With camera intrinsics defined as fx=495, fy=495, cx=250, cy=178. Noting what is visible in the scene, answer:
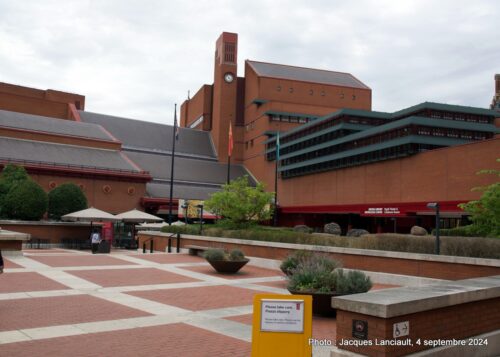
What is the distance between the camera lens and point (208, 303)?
12305 mm

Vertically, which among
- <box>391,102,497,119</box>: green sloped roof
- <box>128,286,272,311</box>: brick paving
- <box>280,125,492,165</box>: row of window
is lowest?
<box>128,286,272,311</box>: brick paving

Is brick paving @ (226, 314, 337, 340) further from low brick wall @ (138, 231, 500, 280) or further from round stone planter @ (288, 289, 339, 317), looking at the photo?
low brick wall @ (138, 231, 500, 280)

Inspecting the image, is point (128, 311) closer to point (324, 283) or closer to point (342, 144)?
point (324, 283)

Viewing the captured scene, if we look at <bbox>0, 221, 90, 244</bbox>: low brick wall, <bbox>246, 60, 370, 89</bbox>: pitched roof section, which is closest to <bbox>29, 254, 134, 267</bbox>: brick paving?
<bbox>0, 221, 90, 244</bbox>: low brick wall

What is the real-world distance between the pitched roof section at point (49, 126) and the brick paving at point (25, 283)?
4579 cm

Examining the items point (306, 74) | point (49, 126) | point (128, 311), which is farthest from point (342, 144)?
point (128, 311)

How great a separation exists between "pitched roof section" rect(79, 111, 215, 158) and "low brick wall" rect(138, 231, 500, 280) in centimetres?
5829

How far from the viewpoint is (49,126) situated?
6197 centimetres

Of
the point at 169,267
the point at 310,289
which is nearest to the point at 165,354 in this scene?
the point at 310,289

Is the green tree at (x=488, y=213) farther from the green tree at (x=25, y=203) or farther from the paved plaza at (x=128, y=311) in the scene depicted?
the green tree at (x=25, y=203)

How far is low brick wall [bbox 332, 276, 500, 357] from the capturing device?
5.84m

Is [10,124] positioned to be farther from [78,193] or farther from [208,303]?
[208,303]

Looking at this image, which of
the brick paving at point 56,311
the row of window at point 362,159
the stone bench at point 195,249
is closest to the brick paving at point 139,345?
the brick paving at point 56,311

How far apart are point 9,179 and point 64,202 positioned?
532 centimetres
